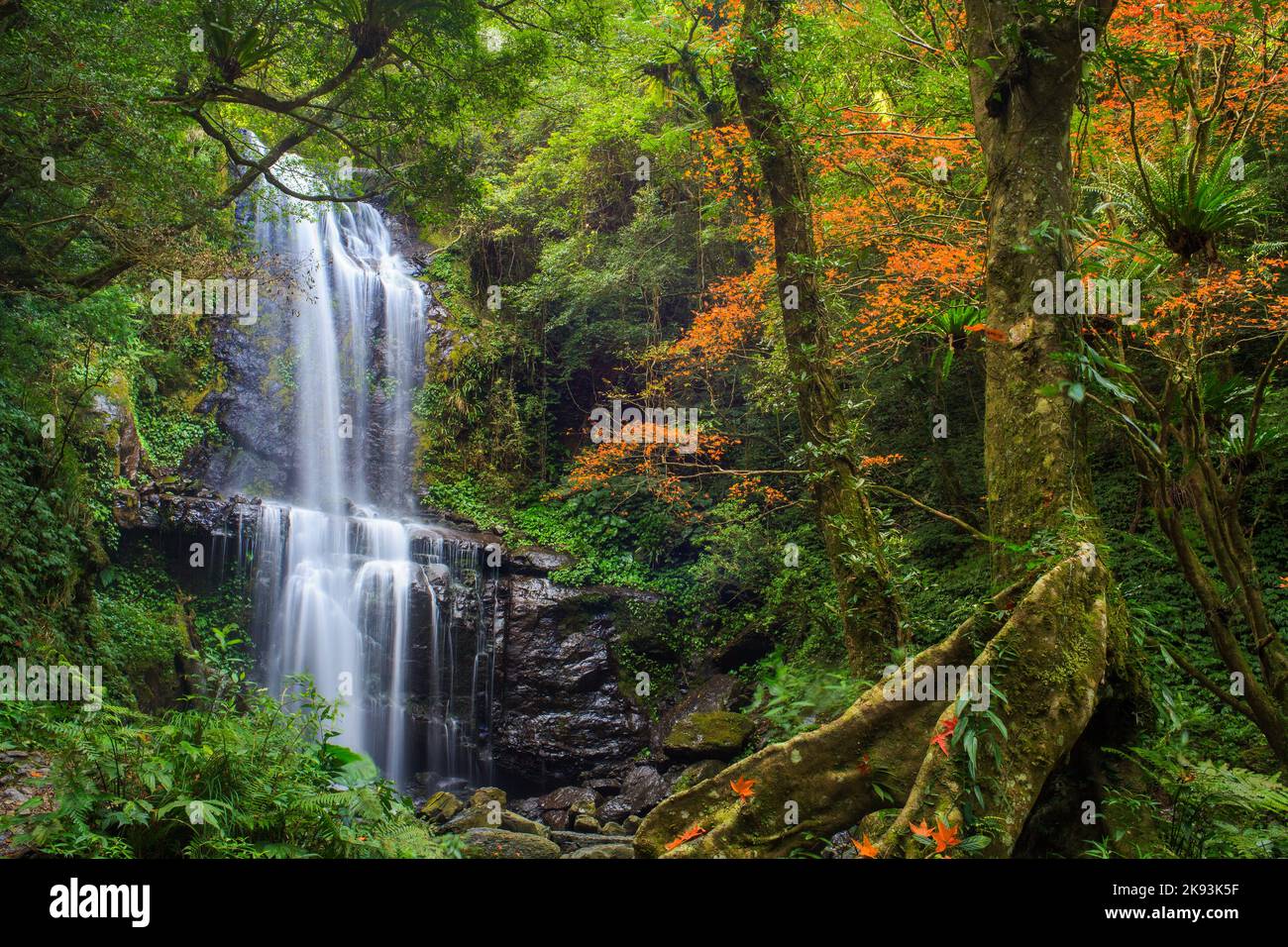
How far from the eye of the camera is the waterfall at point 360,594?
12.1 meters

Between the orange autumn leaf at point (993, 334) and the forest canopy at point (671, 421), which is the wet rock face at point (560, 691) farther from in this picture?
the orange autumn leaf at point (993, 334)

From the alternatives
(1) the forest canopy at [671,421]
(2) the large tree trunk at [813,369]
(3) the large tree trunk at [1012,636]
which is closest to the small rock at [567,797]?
(1) the forest canopy at [671,421]

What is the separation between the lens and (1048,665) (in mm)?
2727

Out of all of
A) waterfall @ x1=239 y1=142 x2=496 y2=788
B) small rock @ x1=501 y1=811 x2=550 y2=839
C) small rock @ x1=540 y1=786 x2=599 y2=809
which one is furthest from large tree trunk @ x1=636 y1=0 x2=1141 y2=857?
waterfall @ x1=239 y1=142 x2=496 y2=788

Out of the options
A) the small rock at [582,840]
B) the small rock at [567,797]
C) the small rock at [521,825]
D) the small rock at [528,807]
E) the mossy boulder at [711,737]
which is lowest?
the small rock at [528,807]

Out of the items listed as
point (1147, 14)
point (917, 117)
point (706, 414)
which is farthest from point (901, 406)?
point (1147, 14)

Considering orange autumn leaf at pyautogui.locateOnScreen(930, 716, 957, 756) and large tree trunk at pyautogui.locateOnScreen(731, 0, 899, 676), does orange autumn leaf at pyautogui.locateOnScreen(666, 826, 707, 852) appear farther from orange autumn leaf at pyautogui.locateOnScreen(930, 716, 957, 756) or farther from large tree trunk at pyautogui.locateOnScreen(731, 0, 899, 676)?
large tree trunk at pyautogui.locateOnScreen(731, 0, 899, 676)

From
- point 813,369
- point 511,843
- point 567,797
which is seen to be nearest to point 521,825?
point 511,843

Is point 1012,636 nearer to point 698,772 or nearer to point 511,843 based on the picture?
point 511,843

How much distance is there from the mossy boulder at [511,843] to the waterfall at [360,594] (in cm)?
312

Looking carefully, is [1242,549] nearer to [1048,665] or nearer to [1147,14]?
[1048,665]

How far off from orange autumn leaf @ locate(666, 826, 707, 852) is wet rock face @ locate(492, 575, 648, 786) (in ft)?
31.0

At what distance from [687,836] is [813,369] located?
Result: 11.1 feet

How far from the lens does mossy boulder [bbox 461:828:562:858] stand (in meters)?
7.93
